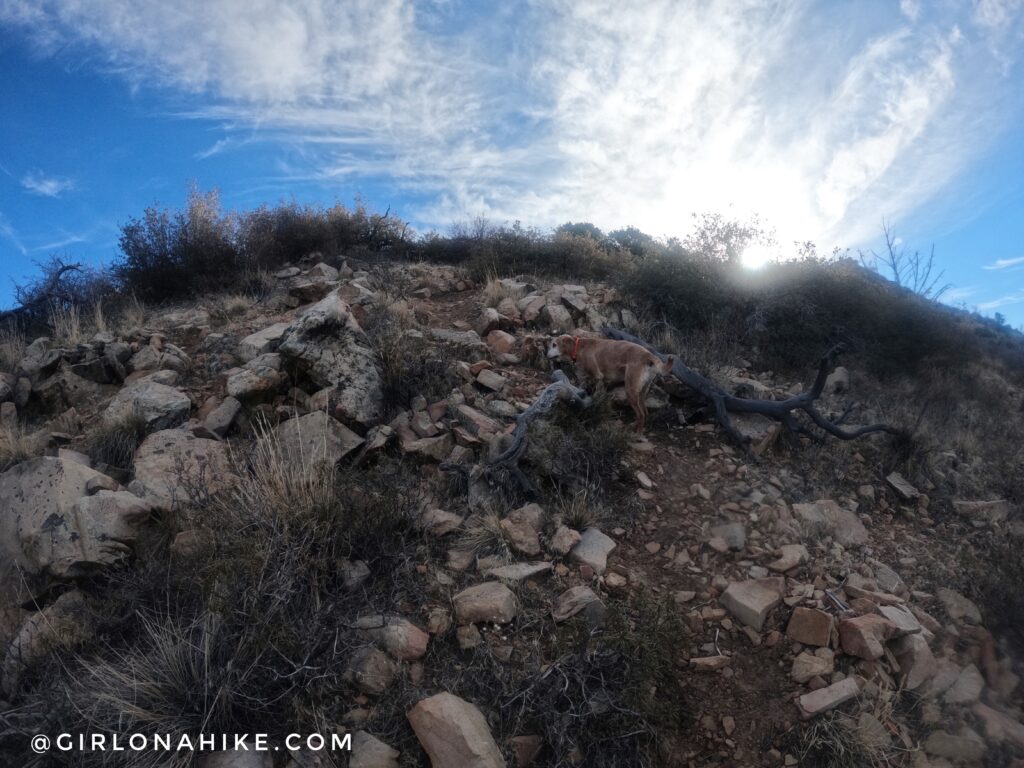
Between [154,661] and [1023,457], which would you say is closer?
[154,661]

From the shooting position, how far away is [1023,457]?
609cm

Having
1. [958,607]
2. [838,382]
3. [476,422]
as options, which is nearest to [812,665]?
[958,607]

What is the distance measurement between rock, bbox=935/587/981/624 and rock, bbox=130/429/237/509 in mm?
4772

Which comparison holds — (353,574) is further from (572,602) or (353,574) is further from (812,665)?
(812,665)

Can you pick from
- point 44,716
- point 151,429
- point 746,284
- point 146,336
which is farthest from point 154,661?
point 746,284

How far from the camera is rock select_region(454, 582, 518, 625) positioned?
3.13 metres

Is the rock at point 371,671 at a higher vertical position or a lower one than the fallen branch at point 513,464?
lower

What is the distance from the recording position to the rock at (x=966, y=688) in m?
2.82

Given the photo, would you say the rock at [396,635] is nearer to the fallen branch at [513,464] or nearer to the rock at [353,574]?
the rock at [353,574]

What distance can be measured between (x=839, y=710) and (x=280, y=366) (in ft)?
16.8

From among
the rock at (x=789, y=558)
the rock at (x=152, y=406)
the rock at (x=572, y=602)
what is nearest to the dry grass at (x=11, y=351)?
the rock at (x=152, y=406)

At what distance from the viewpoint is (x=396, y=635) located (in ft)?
9.79

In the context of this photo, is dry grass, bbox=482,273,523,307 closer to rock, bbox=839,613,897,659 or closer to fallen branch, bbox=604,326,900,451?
fallen branch, bbox=604,326,900,451

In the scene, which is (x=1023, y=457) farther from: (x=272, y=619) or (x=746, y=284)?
(x=272, y=619)
